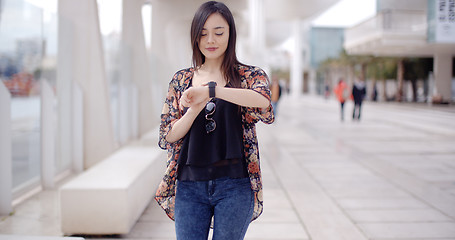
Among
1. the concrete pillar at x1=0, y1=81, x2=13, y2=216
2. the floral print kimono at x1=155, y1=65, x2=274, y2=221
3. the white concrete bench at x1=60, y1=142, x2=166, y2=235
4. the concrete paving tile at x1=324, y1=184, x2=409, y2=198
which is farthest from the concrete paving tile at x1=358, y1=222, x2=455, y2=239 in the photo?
the concrete pillar at x1=0, y1=81, x2=13, y2=216

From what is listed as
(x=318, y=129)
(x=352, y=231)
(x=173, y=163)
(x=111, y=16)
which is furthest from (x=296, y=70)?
(x=173, y=163)

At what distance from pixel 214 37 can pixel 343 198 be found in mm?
4365

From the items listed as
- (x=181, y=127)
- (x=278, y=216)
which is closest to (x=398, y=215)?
(x=278, y=216)

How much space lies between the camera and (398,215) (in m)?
5.15

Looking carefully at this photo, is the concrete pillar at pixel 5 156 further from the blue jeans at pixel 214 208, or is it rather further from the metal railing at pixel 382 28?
the metal railing at pixel 382 28

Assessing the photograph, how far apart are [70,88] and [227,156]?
21.4ft

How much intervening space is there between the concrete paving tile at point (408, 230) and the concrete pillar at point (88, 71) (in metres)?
5.03

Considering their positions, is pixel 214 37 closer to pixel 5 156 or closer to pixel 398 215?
pixel 398 215

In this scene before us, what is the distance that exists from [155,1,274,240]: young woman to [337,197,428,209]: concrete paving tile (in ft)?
12.2

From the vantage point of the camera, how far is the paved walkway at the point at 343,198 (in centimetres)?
463

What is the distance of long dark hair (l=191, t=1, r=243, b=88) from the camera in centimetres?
214

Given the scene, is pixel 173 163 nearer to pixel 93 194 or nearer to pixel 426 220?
pixel 93 194

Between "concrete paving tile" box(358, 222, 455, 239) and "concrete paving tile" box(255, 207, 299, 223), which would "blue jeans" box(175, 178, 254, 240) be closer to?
"concrete paving tile" box(358, 222, 455, 239)

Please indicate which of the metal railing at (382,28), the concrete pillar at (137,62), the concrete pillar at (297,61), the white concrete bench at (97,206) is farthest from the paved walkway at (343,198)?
the concrete pillar at (297,61)
